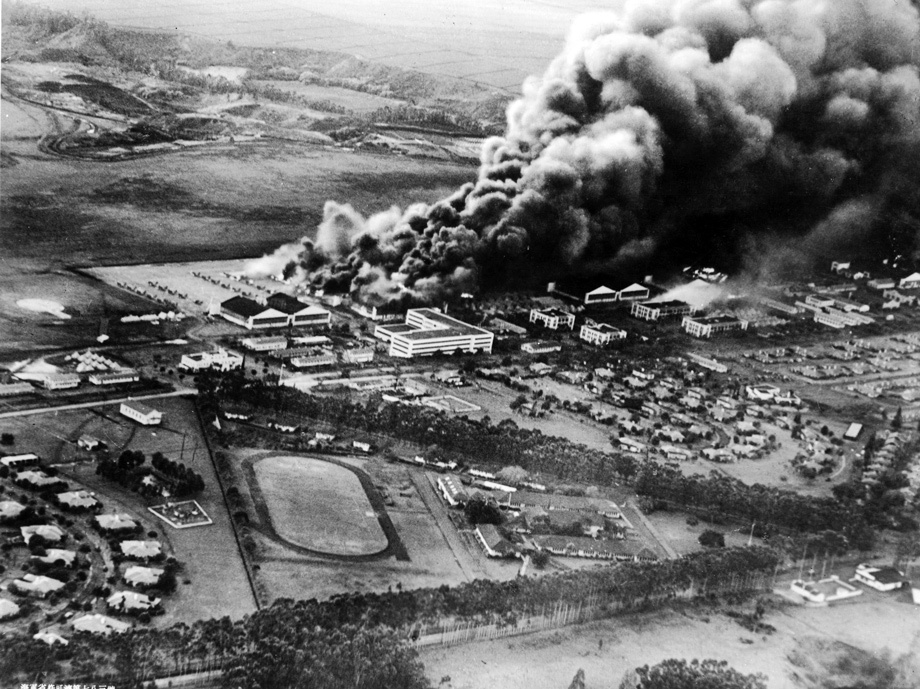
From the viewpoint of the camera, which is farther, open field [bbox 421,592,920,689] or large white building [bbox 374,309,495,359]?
large white building [bbox 374,309,495,359]

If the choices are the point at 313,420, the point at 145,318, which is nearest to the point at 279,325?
the point at 145,318

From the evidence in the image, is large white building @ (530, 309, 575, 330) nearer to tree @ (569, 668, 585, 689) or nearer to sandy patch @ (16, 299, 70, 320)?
sandy patch @ (16, 299, 70, 320)

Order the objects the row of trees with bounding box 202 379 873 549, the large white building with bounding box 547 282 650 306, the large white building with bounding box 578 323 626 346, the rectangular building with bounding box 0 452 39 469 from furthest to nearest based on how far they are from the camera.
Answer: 1. the large white building with bounding box 547 282 650 306
2. the large white building with bounding box 578 323 626 346
3. the row of trees with bounding box 202 379 873 549
4. the rectangular building with bounding box 0 452 39 469

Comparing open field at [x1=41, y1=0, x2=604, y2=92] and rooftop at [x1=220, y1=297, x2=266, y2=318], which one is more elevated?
open field at [x1=41, y1=0, x2=604, y2=92]

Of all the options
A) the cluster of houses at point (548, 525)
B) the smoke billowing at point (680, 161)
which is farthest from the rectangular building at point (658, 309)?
the cluster of houses at point (548, 525)

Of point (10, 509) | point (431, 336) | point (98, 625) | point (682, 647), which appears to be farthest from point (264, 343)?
point (682, 647)

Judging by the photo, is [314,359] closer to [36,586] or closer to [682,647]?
→ [36,586]

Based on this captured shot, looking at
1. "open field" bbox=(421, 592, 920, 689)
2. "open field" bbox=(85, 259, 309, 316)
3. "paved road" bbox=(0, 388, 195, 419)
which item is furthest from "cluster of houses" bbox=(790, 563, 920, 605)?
"open field" bbox=(85, 259, 309, 316)
